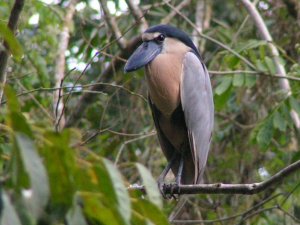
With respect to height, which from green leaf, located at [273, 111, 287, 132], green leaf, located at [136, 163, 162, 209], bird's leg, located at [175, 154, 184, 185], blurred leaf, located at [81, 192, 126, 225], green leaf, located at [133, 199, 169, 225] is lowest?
green leaf, located at [273, 111, 287, 132]

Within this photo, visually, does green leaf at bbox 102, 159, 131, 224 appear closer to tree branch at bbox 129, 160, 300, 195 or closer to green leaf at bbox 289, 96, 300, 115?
tree branch at bbox 129, 160, 300, 195

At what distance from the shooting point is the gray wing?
13.3 feet

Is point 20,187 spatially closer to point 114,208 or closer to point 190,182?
point 114,208

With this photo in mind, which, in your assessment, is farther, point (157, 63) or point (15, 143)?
point (157, 63)

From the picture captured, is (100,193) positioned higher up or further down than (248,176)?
higher up

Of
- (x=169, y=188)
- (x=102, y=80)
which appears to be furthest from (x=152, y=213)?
(x=102, y=80)

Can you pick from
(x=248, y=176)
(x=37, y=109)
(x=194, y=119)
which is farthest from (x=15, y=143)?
(x=248, y=176)

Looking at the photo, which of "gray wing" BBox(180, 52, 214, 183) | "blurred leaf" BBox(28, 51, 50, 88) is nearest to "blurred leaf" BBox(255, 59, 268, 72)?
"gray wing" BBox(180, 52, 214, 183)

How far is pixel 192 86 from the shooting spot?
13.8 ft

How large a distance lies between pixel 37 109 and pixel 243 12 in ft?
7.50

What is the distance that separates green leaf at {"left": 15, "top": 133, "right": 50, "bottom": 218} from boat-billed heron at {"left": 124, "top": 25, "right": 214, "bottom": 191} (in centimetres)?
273

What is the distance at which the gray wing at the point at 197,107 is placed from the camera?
405cm

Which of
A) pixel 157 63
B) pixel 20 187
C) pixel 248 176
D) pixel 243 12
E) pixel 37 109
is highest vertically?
pixel 20 187

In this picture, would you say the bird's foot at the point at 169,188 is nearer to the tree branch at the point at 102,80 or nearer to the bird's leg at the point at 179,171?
the bird's leg at the point at 179,171
